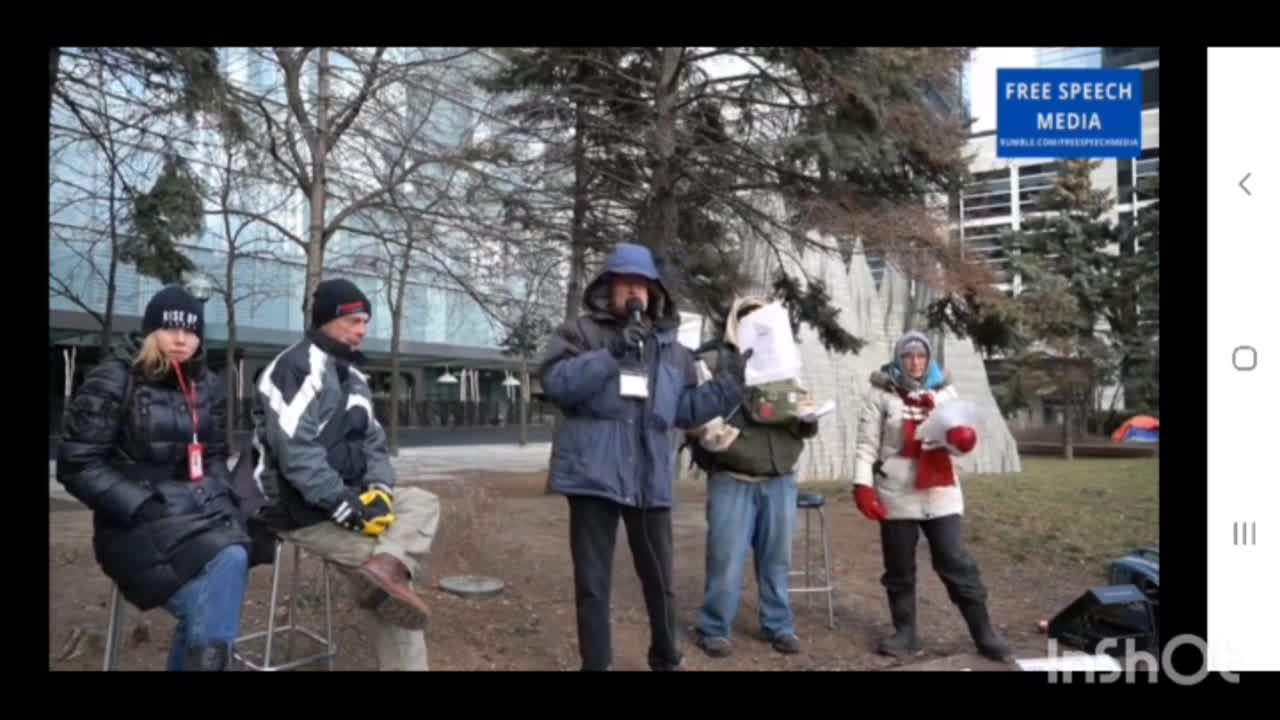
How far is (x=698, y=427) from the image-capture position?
13.3 ft

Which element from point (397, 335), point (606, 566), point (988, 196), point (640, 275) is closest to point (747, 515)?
point (606, 566)

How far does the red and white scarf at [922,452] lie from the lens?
4.20m

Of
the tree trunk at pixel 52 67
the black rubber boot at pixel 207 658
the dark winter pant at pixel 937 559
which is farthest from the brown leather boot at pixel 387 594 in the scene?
the tree trunk at pixel 52 67

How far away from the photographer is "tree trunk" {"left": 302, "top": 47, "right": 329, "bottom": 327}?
621cm

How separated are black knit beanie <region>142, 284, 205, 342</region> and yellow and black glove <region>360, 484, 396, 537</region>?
928 mm

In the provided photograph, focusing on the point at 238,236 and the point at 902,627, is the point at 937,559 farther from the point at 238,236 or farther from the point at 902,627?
the point at 238,236

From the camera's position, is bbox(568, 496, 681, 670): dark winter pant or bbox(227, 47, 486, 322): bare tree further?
bbox(227, 47, 486, 322): bare tree

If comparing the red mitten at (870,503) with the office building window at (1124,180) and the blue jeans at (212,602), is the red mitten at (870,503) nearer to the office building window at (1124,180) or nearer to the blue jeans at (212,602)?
the office building window at (1124,180)

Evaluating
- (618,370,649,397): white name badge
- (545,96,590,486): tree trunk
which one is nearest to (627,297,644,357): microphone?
(618,370,649,397): white name badge

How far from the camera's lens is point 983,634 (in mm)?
4172

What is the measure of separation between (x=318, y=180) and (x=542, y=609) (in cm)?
346

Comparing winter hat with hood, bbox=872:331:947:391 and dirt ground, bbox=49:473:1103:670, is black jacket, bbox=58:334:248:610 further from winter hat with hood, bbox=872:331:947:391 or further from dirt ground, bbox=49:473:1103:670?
winter hat with hood, bbox=872:331:947:391
